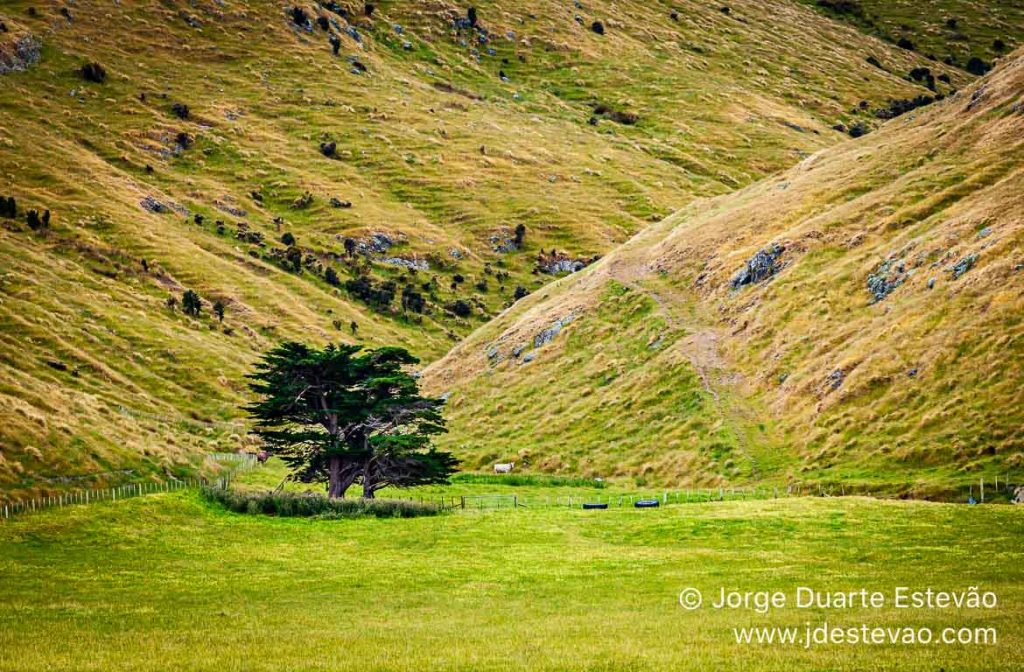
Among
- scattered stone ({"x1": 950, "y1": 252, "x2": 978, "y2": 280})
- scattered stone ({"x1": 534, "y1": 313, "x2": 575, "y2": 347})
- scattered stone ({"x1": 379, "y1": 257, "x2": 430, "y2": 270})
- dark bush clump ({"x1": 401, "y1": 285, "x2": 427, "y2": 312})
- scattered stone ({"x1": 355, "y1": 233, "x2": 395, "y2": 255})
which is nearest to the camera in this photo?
scattered stone ({"x1": 950, "y1": 252, "x2": 978, "y2": 280})

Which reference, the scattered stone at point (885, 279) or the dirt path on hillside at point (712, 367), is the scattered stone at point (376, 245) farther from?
the scattered stone at point (885, 279)

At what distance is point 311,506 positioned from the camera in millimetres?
60156

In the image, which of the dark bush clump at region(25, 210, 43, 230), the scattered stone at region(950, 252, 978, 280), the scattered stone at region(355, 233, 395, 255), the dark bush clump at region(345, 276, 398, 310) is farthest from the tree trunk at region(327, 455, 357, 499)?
the scattered stone at region(355, 233, 395, 255)

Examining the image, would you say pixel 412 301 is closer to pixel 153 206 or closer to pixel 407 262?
pixel 407 262

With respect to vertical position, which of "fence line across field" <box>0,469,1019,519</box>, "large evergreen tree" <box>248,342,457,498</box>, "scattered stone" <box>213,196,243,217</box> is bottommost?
"fence line across field" <box>0,469,1019,519</box>

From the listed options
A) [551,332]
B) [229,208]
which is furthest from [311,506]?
[229,208]

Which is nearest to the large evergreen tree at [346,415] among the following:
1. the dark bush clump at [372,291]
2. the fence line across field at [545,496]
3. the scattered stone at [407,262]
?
the fence line across field at [545,496]

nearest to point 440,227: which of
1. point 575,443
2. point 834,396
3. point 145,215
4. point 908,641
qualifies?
point 145,215

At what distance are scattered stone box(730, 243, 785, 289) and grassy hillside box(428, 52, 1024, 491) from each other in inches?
14.3

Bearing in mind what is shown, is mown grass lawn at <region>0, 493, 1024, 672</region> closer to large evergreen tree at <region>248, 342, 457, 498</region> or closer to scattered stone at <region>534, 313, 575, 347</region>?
large evergreen tree at <region>248, 342, 457, 498</region>

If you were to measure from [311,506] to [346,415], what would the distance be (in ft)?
26.0

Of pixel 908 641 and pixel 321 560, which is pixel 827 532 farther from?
pixel 321 560

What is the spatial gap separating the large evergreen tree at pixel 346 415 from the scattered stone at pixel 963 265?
4177cm

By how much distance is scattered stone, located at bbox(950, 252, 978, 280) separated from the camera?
70812 millimetres
